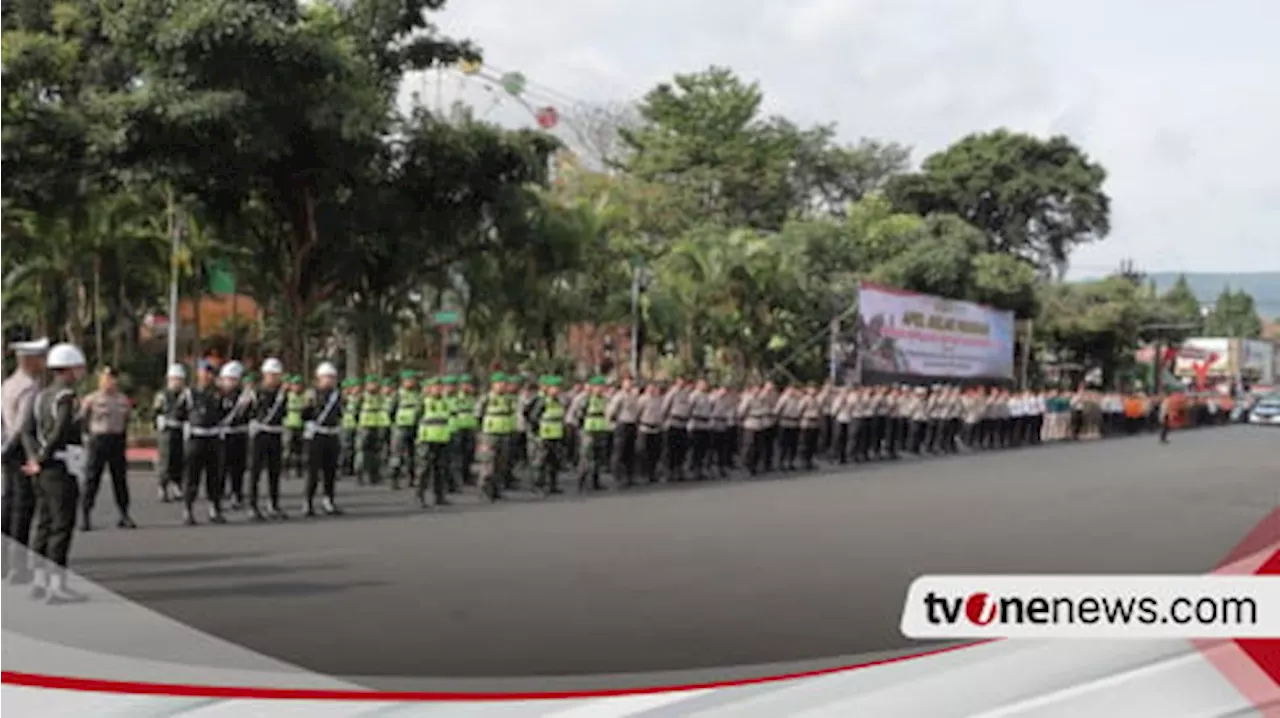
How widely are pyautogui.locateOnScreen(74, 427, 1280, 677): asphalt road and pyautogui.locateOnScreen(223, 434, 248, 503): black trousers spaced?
0.62 metres

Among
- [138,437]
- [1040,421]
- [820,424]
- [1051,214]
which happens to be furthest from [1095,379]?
[1051,214]

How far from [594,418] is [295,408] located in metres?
3.22

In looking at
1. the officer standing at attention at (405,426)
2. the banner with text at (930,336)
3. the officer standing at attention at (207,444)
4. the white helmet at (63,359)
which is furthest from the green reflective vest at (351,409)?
the banner with text at (930,336)

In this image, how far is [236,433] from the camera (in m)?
11.5

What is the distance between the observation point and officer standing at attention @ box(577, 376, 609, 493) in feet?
49.0

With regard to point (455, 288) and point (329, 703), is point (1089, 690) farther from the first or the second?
point (455, 288)

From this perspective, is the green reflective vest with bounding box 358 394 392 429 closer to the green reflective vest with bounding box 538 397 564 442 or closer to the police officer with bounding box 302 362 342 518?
the green reflective vest with bounding box 538 397 564 442

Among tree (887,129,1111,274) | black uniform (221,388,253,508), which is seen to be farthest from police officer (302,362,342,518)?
tree (887,129,1111,274)

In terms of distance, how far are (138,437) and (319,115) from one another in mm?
6049

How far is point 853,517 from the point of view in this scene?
1151 cm

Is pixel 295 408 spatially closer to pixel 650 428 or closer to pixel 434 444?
pixel 434 444

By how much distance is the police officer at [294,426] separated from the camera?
1371cm

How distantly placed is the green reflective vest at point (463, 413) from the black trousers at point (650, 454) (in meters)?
2.58

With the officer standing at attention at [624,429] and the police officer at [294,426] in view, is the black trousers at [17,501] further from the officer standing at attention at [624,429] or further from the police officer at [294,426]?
the officer standing at attention at [624,429]
